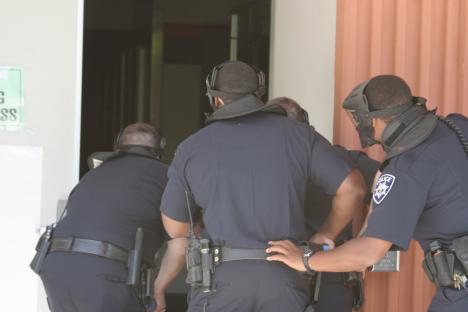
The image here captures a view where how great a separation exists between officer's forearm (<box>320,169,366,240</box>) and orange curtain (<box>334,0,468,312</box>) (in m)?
0.80

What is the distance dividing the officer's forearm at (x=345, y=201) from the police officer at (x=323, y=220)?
0.22m

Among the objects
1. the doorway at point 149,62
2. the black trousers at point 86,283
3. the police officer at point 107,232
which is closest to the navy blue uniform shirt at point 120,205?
the police officer at point 107,232

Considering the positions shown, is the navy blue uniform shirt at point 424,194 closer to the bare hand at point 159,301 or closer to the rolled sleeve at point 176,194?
the rolled sleeve at point 176,194

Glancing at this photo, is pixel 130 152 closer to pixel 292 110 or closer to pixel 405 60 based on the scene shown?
pixel 292 110

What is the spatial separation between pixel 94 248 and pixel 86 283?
0.55ft

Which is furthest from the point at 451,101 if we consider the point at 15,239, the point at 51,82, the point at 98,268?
the point at 15,239

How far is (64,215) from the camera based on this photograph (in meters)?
3.59

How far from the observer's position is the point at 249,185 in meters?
2.79

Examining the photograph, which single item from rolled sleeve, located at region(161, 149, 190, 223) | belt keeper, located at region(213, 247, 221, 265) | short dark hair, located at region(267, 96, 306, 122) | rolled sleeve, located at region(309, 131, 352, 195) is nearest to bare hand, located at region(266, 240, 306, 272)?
belt keeper, located at region(213, 247, 221, 265)

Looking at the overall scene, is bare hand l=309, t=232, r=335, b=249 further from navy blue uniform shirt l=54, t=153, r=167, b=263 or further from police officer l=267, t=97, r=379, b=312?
navy blue uniform shirt l=54, t=153, r=167, b=263

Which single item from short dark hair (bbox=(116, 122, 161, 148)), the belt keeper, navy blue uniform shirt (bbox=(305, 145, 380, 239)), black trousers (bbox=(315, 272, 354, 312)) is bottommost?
black trousers (bbox=(315, 272, 354, 312))

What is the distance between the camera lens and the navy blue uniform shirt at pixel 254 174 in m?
2.78

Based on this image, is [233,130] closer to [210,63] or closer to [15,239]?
[15,239]

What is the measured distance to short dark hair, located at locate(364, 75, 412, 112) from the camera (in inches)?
104
